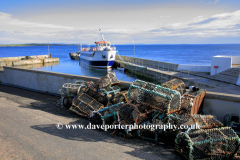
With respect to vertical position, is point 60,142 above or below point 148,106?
below

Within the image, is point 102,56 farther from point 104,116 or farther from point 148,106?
point 148,106

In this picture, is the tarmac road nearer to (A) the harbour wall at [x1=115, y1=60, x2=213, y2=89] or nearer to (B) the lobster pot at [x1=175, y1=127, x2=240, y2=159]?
(B) the lobster pot at [x1=175, y1=127, x2=240, y2=159]

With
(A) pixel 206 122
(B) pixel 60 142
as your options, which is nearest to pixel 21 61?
(B) pixel 60 142

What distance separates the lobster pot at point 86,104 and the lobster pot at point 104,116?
49 cm

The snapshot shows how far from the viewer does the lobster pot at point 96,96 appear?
645 cm

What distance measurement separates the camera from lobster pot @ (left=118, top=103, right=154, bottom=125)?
189 inches

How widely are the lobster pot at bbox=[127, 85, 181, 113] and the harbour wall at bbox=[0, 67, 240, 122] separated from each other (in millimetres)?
1252

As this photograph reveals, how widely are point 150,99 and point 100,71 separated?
37.8 metres

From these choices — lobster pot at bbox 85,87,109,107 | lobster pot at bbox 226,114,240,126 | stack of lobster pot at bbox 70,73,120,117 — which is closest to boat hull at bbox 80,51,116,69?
stack of lobster pot at bbox 70,73,120,117

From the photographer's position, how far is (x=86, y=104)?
20.3ft

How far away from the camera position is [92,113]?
5.44 metres

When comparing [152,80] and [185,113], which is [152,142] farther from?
[152,80]

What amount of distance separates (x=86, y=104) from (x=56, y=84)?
3.40m

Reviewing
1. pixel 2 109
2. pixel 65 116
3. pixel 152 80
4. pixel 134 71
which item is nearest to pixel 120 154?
pixel 65 116
